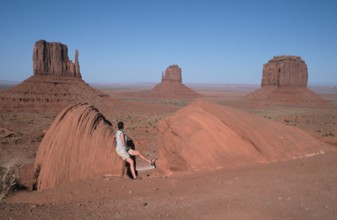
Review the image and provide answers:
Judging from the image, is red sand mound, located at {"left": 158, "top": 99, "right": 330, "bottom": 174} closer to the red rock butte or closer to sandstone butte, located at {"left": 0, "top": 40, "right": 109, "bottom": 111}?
sandstone butte, located at {"left": 0, "top": 40, "right": 109, "bottom": 111}

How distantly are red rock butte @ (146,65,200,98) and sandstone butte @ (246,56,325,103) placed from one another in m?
29.4

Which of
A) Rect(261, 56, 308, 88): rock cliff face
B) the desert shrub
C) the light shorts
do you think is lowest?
the desert shrub

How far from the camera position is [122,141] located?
313 inches

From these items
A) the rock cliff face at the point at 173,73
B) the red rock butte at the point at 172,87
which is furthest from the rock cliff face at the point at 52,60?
the rock cliff face at the point at 173,73

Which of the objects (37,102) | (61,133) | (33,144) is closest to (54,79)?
(37,102)

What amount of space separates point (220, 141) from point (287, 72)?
73.5 metres

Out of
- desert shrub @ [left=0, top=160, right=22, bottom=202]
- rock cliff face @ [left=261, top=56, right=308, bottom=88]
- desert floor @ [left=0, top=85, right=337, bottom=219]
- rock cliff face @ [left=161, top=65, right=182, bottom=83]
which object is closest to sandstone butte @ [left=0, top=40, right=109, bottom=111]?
desert shrub @ [left=0, top=160, right=22, bottom=202]

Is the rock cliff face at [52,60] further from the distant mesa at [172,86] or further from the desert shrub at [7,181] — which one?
the desert shrub at [7,181]

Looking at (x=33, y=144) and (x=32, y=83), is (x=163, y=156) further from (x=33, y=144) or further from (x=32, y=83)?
(x=32, y=83)

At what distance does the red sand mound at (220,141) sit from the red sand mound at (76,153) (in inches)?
60.5

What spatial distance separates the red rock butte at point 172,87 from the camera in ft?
338

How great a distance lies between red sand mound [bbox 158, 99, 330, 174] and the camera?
25.0 feet

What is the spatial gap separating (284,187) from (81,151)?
5.50 metres

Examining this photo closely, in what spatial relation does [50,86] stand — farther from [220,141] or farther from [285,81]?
[285,81]
